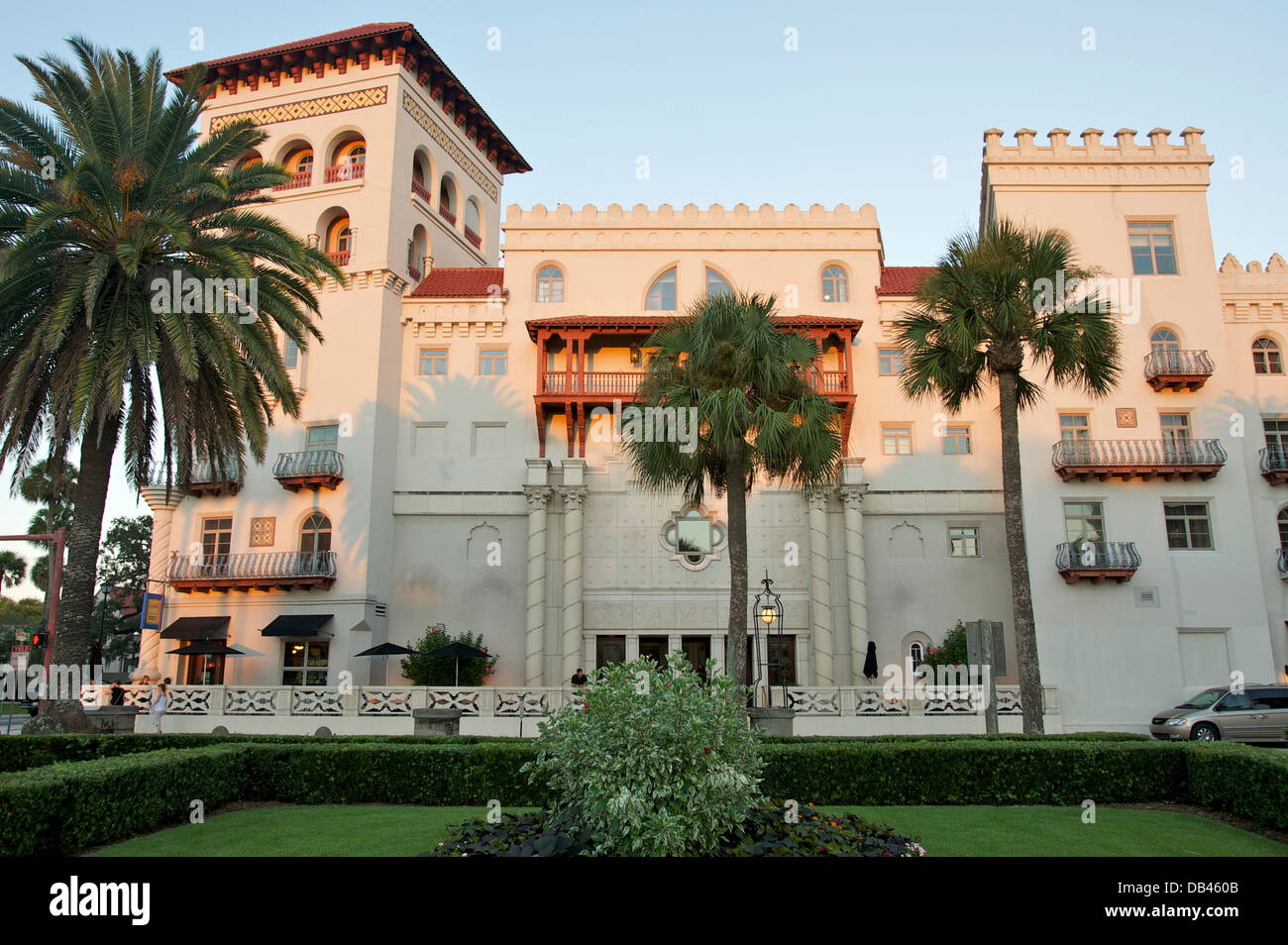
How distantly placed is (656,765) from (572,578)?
24.9 m

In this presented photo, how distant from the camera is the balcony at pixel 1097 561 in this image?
30781 mm

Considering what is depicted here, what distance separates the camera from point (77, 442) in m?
20.0

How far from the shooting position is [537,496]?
1315 inches

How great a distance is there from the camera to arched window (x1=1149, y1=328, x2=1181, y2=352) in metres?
32.8

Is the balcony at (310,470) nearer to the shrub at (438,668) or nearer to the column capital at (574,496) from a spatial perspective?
the shrub at (438,668)

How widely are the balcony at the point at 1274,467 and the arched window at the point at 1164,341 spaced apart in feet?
15.7

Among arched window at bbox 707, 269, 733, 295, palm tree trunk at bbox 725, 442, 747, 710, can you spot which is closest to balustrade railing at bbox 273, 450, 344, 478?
arched window at bbox 707, 269, 733, 295

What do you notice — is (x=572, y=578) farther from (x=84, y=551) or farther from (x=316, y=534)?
(x=84, y=551)

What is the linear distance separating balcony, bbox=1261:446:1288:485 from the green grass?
23.2 m

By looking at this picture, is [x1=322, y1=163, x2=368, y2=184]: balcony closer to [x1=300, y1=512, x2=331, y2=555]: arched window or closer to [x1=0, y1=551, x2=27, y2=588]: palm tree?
[x1=300, y1=512, x2=331, y2=555]: arched window

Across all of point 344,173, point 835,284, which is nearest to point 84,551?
point 344,173

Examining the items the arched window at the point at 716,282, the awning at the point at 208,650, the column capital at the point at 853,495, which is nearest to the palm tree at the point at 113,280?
the awning at the point at 208,650
